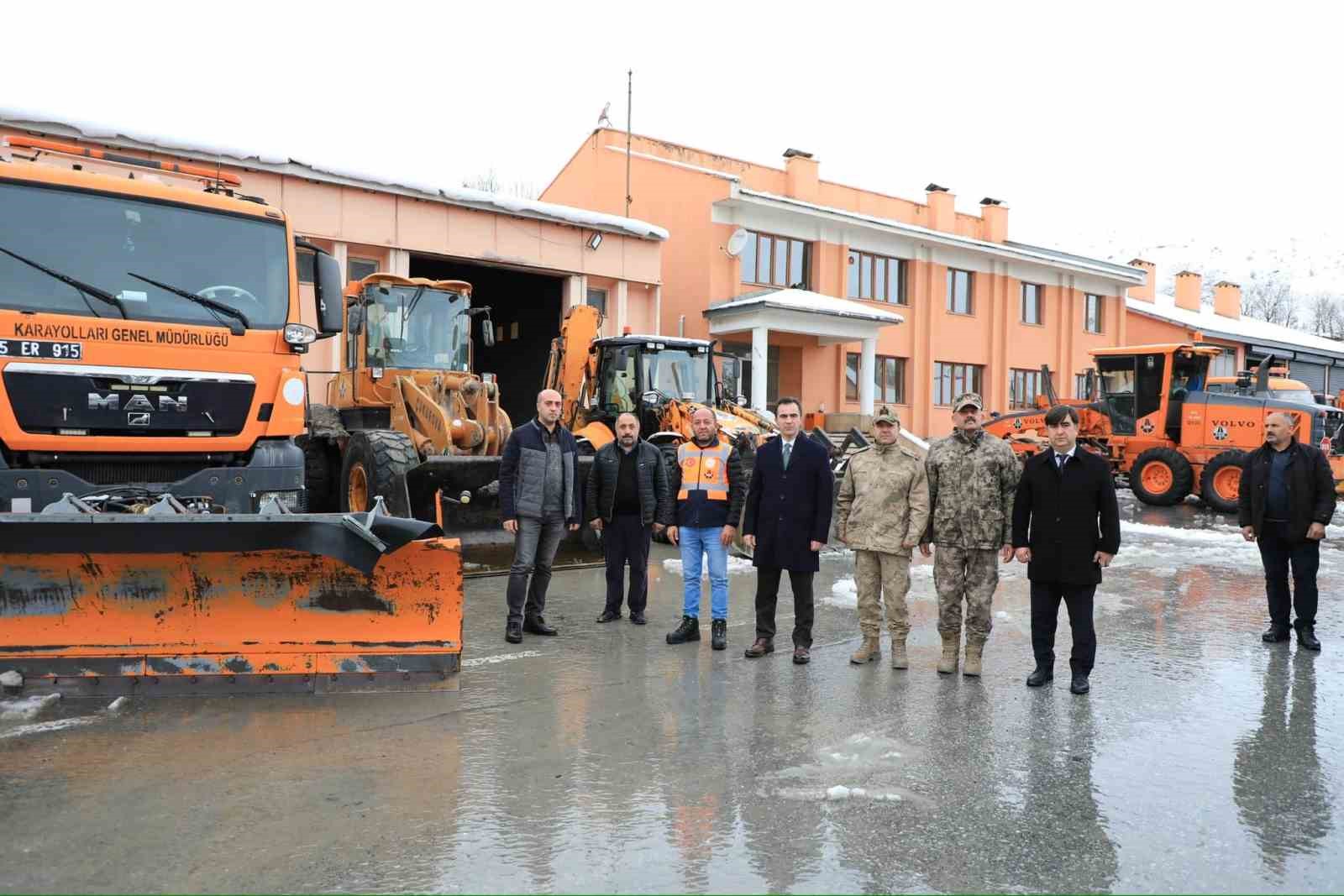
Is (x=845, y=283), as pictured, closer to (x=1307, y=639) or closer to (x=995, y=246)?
(x=995, y=246)

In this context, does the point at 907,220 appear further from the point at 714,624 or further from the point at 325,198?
the point at 714,624

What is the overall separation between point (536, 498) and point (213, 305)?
2512 mm

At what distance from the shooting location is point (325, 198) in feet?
51.8

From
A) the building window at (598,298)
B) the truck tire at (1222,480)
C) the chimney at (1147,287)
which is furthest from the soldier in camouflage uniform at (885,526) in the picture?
the chimney at (1147,287)

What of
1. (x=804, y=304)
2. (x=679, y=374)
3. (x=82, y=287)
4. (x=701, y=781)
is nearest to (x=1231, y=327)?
(x=804, y=304)

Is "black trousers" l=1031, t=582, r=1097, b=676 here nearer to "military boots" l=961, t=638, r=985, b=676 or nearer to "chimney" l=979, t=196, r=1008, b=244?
"military boots" l=961, t=638, r=985, b=676

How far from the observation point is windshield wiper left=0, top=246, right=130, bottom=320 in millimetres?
6242

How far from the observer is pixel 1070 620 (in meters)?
6.04

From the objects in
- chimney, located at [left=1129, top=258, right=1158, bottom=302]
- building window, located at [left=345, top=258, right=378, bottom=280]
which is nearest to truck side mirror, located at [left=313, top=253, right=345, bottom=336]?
building window, located at [left=345, top=258, right=378, bottom=280]

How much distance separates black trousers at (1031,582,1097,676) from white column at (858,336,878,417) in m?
18.5

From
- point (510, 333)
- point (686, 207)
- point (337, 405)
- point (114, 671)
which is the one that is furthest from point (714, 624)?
point (686, 207)

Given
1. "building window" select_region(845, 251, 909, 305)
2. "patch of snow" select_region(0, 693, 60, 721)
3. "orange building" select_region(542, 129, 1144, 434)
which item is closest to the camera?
"patch of snow" select_region(0, 693, 60, 721)

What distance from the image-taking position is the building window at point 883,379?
2644cm

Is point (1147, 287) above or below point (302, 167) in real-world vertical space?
above
